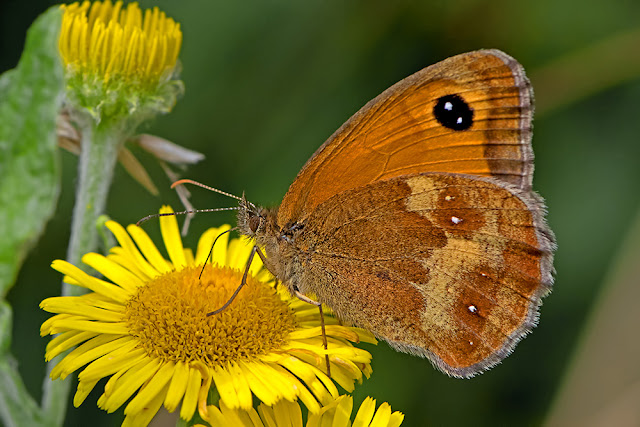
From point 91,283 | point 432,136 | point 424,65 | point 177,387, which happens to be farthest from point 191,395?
point 424,65

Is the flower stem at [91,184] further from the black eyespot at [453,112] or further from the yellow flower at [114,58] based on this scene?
the black eyespot at [453,112]

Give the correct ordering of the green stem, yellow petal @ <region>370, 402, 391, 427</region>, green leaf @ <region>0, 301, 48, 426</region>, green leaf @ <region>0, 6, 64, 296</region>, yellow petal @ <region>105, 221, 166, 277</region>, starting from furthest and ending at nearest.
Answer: yellow petal @ <region>105, 221, 166, 277</region> < the green stem < yellow petal @ <region>370, 402, 391, 427</region> < green leaf @ <region>0, 301, 48, 426</region> < green leaf @ <region>0, 6, 64, 296</region>

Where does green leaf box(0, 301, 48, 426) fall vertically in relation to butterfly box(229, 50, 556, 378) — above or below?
below

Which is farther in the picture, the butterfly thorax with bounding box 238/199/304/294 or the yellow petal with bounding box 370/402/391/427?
the butterfly thorax with bounding box 238/199/304/294

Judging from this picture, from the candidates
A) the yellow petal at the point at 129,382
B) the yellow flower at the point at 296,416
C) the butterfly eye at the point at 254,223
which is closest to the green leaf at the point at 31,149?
the yellow petal at the point at 129,382

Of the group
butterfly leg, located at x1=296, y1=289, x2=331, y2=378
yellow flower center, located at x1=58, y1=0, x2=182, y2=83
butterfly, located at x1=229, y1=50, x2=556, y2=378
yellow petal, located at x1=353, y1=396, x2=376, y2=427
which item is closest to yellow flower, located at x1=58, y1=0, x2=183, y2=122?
yellow flower center, located at x1=58, y1=0, x2=182, y2=83

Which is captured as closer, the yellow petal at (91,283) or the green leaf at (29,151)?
the green leaf at (29,151)

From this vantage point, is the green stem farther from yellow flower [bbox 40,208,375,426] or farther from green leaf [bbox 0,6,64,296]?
green leaf [bbox 0,6,64,296]

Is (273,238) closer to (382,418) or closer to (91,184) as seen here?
(91,184)

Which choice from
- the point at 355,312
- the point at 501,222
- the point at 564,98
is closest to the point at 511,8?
the point at 564,98

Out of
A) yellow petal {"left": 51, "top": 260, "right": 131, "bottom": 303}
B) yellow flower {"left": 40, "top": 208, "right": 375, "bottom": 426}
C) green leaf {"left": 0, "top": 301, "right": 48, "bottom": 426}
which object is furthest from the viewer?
yellow petal {"left": 51, "top": 260, "right": 131, "bottom": 303}
